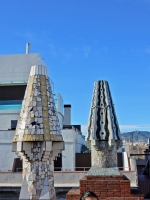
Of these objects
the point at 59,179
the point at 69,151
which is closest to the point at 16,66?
the point at 69,151

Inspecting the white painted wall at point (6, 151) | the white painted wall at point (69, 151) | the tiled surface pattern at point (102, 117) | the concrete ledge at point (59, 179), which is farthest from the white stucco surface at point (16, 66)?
the tiled surface pattern at point (102, 117)

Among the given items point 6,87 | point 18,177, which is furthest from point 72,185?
point 6,87

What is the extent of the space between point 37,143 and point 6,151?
1217 cm

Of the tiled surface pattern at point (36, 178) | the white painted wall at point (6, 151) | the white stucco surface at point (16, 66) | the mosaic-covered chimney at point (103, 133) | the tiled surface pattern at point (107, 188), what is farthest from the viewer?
the white stucco surface at point (16, 66)

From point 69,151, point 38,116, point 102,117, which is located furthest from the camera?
point 69,151

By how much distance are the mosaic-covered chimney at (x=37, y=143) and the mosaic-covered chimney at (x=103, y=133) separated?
2166 millimetres

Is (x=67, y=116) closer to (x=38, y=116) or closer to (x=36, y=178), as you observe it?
(x=38, y=116)

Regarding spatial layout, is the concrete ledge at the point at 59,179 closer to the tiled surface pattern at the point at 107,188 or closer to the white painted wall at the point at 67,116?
the tiled surface pattern at the point at 107,188

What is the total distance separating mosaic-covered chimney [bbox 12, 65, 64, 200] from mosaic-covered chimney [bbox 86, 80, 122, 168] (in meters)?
2.17

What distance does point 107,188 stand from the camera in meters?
6.73

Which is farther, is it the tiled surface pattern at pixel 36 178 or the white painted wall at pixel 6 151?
the white painted wall at pixel 6 151

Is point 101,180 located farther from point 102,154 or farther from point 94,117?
point 94,117

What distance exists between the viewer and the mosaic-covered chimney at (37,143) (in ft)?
17.1

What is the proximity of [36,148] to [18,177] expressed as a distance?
327 inches
